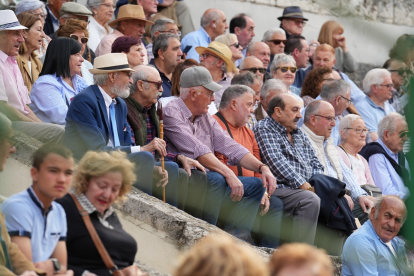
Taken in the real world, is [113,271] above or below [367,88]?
above

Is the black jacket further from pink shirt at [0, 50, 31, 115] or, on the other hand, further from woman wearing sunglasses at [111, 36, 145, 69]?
pink shirt at [0, 50, 31, 115]

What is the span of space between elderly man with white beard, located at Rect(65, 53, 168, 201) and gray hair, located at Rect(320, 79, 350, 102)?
10.3ft

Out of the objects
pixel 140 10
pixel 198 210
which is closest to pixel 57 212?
pixel 198 210

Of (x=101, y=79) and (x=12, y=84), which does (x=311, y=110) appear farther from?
(x=12, y=84)

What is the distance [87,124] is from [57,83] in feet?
2.59

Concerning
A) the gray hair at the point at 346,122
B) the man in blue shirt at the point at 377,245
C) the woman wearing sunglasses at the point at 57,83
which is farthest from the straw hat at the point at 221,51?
the man in blue shirt at the point at 377,245

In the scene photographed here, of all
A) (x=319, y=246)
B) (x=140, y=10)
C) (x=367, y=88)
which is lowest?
(x=319, y=246)

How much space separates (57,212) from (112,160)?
0.38 meters

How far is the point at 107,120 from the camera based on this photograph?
4.58 m

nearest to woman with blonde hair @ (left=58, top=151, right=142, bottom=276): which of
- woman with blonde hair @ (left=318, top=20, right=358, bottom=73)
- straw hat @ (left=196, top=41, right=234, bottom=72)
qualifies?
straw hat @ (left=196, top=41, right=234, bottom=72)

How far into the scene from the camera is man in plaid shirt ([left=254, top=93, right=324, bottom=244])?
5.59 meters

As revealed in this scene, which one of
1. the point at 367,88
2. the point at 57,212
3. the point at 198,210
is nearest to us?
the point at 57,212

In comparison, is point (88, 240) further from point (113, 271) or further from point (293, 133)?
point (293, 133)

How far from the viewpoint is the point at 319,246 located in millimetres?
5977
